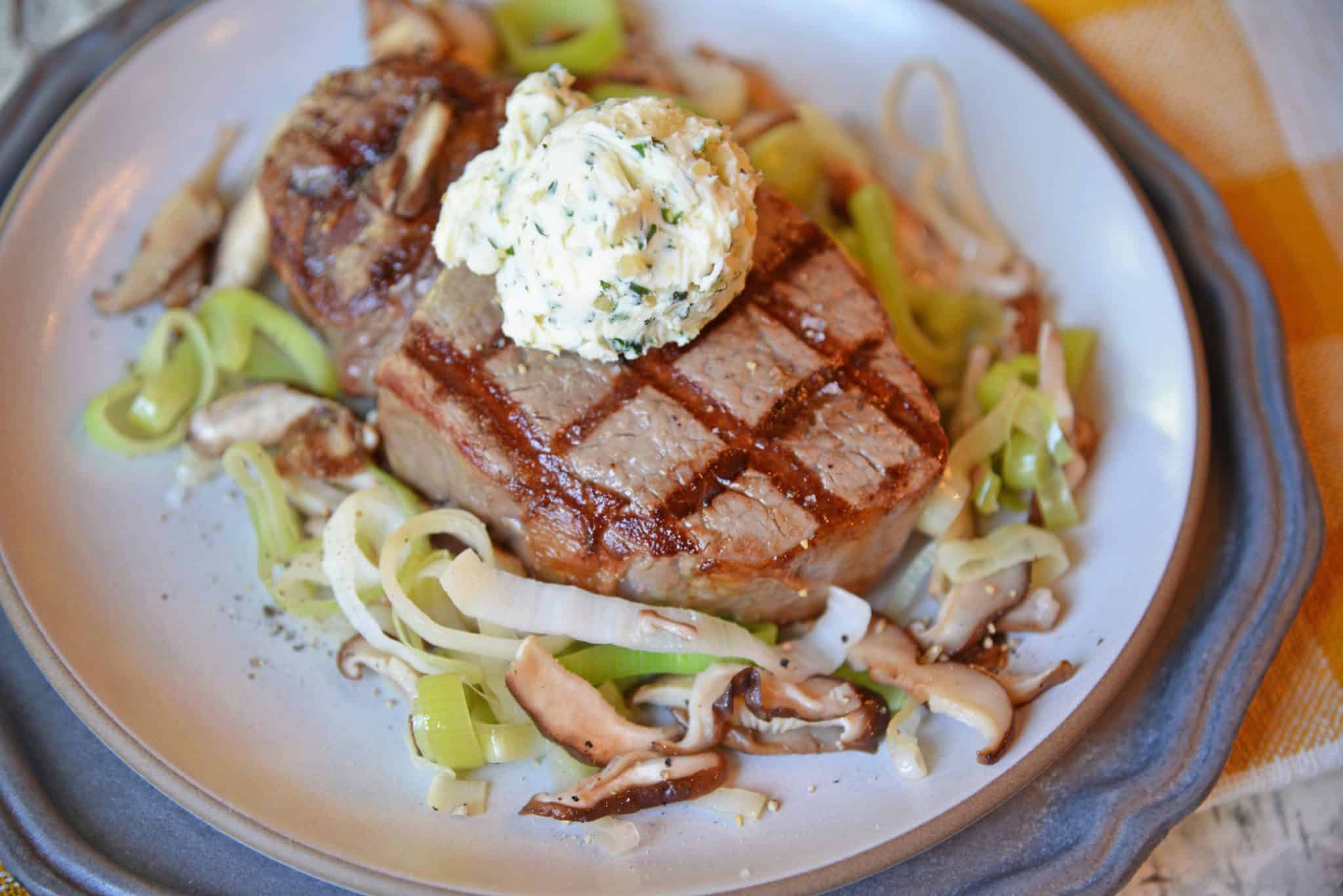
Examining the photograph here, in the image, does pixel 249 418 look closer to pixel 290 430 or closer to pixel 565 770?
pixel 290 430

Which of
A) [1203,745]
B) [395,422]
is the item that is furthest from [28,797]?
[1203,745]

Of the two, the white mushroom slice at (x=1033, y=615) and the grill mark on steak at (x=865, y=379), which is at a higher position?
the grill mark on steak at (x=865, y=379)

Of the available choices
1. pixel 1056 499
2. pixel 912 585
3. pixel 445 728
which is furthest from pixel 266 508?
pixel 1056 499

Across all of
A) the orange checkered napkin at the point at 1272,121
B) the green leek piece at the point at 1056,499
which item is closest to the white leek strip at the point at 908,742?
the green leek piece at the point at 1056,499

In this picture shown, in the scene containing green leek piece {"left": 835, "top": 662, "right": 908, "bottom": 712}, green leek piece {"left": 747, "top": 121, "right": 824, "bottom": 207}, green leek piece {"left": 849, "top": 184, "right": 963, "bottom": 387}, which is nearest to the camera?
green leek piece {"left": 835, "top": 662, "right": 908, "bottom": 712}

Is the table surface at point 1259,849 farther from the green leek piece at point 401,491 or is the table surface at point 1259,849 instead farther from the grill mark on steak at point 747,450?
the green leek piece at point 401,491

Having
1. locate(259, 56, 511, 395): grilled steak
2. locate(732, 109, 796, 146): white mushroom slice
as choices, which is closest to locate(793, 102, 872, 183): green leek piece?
locate(732, 109, 796, 146): white mushroom slice

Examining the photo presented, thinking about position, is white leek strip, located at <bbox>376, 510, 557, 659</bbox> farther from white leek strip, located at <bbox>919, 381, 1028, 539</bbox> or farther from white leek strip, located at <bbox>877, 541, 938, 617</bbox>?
white leek strip, located at <bbox>919, 381, 1028, 539</bbox>
